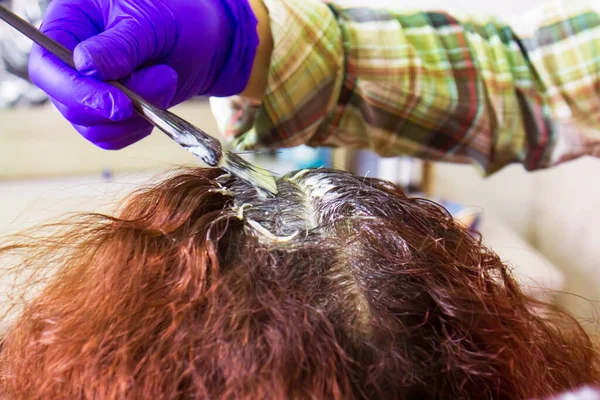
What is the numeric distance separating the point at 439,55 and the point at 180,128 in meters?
0.60

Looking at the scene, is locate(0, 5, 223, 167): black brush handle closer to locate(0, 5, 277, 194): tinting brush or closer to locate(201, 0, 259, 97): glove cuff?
locate(0, 5, 277, 194): tinting brush

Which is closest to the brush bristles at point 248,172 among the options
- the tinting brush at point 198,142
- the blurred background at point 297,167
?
the tinting brush at point 198,142

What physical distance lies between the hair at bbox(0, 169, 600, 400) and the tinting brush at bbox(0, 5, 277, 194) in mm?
16

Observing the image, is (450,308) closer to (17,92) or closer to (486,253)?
(486,253)

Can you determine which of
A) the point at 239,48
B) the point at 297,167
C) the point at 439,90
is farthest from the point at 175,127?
the point at 297,167

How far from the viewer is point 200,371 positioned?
374 mm

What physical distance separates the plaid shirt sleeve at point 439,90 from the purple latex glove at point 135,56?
104 mm

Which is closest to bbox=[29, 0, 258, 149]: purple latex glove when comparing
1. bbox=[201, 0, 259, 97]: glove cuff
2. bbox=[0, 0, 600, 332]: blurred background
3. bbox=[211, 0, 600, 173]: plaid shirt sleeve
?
bbox=[201, 0, 259, 97]: glove cuff

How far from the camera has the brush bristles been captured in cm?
50

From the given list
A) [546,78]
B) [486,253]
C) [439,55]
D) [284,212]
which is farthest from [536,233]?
[284,212]

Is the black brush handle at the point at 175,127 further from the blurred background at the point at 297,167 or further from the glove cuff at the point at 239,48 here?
the blurred background at the point at 297,167

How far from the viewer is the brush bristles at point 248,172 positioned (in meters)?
0.50

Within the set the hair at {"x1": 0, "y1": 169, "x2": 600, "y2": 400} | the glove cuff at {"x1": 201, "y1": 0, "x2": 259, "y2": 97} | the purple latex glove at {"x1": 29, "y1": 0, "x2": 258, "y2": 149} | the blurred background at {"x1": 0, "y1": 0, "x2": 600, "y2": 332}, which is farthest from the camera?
the blurred background at {"x1": 0, "y1": 0, "x2": 600, "y2": 332}

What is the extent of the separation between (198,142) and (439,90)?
0.57m
